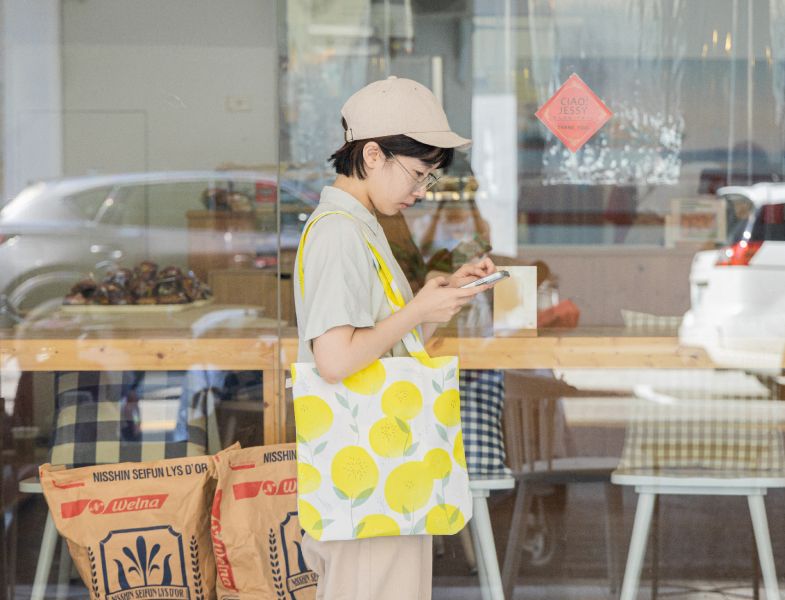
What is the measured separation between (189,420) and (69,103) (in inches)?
65.3

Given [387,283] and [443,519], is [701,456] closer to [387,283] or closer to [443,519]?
[443,519]

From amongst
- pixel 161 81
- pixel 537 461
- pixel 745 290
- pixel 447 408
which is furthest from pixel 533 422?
pixel 161 81

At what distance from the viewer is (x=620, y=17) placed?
3.05 metres

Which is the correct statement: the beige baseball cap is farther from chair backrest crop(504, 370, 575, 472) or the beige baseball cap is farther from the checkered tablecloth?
chair backrest crop(504, 370, 575, 472)

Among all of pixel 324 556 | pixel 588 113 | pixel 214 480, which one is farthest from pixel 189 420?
pixel 588 113

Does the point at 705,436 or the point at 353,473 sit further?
the point at 705,436

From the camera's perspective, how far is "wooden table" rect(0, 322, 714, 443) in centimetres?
255

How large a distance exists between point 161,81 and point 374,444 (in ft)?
8.29

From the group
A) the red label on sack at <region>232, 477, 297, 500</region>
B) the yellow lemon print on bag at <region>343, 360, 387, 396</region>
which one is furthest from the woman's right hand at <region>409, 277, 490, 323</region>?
the red label on sack at <region>232, 477, 297, 500</region>

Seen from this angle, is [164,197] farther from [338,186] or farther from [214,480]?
[338,186]

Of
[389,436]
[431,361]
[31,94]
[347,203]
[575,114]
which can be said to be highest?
[31,94]

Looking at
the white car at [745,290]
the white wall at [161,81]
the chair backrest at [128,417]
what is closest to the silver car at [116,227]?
the white wall at [161,81]

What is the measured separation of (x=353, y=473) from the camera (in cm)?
168

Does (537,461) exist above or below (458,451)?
below
